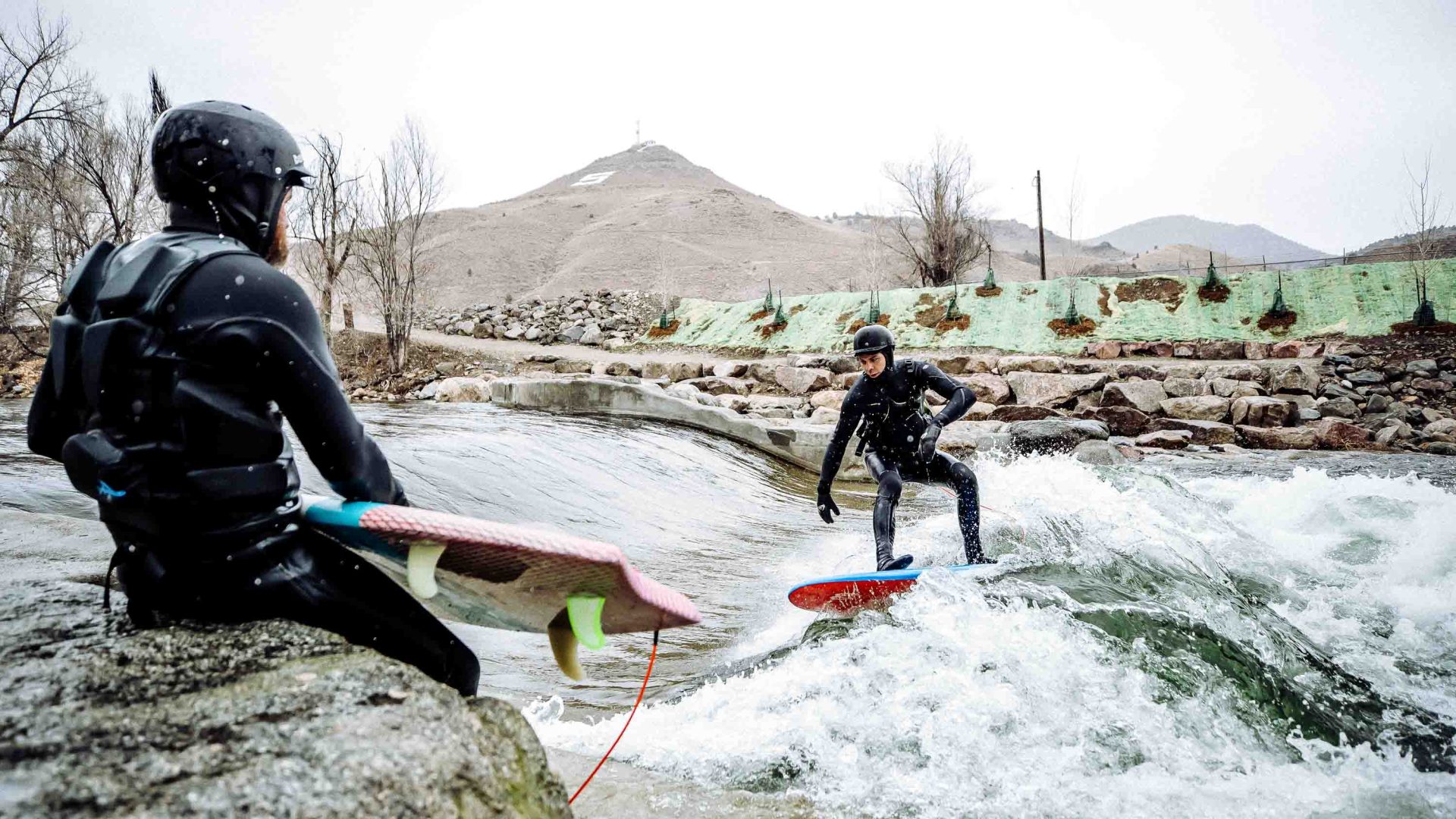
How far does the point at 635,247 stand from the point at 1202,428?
50.3 m

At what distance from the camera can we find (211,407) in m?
1.83

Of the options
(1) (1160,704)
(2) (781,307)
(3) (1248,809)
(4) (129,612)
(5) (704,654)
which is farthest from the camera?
(2) (781,307)

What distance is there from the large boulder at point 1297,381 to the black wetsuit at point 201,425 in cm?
2138

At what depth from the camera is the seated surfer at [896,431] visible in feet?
22.1

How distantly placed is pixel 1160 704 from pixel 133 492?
432 cm

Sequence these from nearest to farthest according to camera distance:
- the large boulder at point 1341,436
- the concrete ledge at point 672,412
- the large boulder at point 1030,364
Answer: the concrete ledge at point 672,412, the large boulder at point 1341,436, the large boulder at point 1030,364

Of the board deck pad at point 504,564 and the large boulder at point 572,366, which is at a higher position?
the large boulder at point 572,366

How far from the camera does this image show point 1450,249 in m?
36.9

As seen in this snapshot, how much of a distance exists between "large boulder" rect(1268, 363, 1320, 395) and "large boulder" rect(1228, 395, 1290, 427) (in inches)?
62.2

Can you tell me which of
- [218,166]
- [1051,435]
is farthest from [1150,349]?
[218,166]

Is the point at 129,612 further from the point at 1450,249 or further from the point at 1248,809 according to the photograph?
the point at 1450,249

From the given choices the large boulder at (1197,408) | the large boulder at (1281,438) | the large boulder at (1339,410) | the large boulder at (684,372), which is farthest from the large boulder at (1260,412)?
the large boulder at (684,372)

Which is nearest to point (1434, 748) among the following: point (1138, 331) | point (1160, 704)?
point (1160, 704)

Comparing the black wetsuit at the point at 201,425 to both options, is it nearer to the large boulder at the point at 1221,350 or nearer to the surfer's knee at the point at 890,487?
the surfer's knee at the point at 890,487
